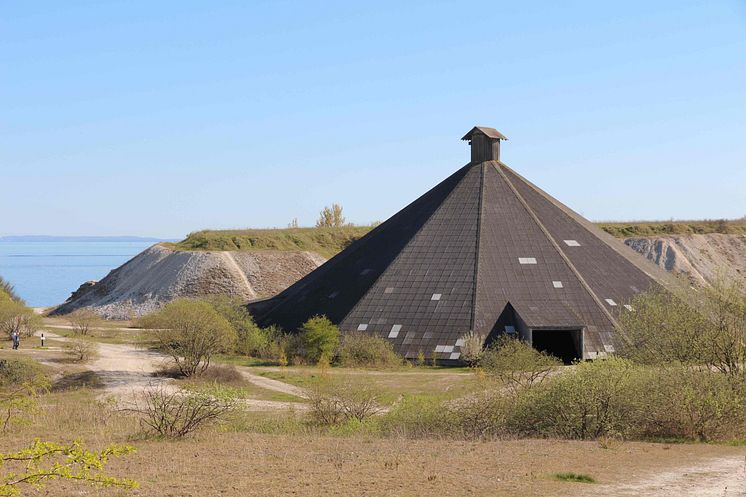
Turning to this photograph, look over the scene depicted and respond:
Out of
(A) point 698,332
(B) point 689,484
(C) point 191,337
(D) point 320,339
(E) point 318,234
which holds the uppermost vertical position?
(E) point 318,234

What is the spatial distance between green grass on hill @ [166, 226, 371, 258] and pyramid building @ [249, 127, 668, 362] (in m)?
31.6

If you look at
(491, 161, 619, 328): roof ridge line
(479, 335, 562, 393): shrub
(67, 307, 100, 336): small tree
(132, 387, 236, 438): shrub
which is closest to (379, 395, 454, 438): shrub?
(479, 335, 562, 393): shrub

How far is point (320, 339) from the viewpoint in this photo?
5200 centimetres

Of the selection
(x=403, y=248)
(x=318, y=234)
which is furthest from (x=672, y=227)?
(x=403, y=248)

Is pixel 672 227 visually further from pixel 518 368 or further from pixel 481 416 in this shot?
pixel 481 416

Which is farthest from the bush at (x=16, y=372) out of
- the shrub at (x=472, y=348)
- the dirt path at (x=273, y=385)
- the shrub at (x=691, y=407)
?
the shrub at (x=691, y=407)

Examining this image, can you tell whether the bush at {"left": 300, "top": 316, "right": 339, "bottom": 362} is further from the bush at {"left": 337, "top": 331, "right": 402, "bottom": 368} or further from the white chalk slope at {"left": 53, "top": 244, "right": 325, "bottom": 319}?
the white chalk slope at {"left": 53, "top": 244, "right": 325, "bottom": 319}

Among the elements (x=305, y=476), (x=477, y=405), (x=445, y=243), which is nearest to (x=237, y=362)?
(x=445, y=243)

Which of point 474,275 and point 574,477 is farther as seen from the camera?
point 474,275

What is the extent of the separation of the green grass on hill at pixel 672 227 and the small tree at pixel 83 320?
6052 cm

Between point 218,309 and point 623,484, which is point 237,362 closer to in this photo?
point 218,309

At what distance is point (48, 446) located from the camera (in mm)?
13719

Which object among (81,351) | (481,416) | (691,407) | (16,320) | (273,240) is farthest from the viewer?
(273,240)

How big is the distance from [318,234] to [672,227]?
44.1 metres
